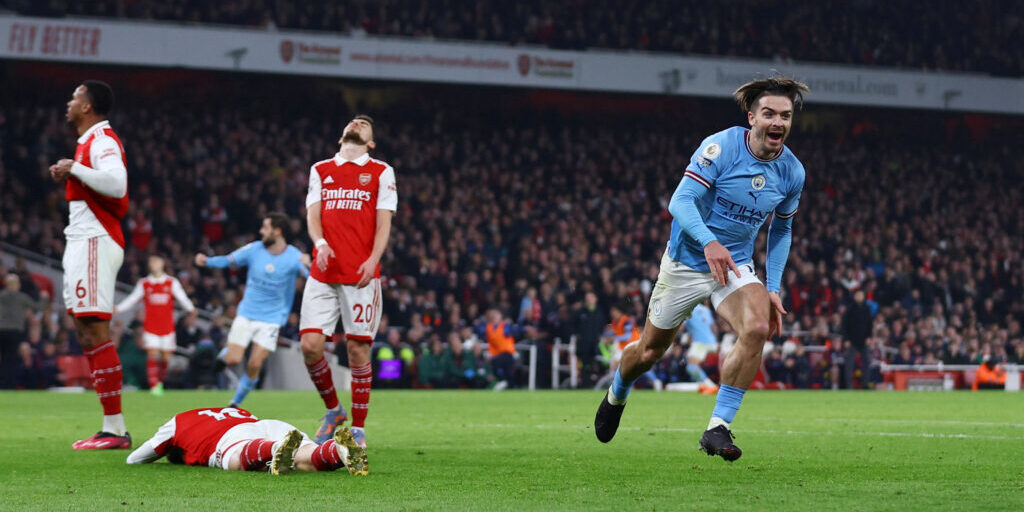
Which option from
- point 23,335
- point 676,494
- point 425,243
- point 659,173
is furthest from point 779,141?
point 659,173

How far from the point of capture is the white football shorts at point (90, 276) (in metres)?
7.84

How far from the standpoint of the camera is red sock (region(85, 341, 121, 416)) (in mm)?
7875

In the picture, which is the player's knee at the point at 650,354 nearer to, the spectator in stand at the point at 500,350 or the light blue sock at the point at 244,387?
the light blue sock at the point at 244,387

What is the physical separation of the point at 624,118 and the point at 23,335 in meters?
20.9

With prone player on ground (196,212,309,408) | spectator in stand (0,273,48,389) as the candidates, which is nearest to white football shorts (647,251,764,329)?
prone player on ground (196,212,309,408)

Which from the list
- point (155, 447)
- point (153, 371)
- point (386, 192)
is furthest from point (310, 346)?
point (153, 371)

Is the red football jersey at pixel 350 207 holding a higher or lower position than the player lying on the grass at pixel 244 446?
higher

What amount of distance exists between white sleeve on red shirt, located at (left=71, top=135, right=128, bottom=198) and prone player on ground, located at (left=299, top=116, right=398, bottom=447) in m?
1.17

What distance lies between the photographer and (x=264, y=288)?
12.6 meters

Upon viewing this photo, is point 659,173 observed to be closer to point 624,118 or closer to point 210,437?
point 624,118

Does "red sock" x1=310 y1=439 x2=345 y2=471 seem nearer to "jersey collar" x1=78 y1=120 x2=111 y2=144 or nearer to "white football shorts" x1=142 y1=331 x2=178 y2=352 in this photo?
"jersey collar" x1=78 y1=120 x2=111 y2=144

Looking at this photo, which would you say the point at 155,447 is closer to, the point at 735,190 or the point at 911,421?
the point at 735,190

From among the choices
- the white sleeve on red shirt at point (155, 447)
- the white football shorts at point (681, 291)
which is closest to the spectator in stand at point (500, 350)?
the white football shorts at point (681, 291)

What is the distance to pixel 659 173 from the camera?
110ft
